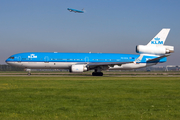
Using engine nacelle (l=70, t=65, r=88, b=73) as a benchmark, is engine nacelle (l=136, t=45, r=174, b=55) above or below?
above

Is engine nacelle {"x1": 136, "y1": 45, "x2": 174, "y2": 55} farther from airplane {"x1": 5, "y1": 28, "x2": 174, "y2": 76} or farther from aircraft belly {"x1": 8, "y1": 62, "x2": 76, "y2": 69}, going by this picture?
aircraft belly {"x1": 8, "y1": 62, "x2": 76, "y2": 69}

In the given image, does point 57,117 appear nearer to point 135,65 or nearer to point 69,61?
point 69,61

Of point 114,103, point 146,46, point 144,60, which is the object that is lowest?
point 114,103

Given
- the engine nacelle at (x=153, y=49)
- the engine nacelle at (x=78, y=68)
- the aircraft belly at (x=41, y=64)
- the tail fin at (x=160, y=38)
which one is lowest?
the engine nacelle at (x=78, y=68)

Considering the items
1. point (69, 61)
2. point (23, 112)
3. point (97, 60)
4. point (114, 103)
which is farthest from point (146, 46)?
point (23, 112)

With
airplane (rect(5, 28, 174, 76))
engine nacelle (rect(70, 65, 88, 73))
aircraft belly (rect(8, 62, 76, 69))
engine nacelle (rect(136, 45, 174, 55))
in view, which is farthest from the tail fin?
aircraft belly (rect(8, 62, 76, 69))

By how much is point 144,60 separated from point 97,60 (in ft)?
33.4

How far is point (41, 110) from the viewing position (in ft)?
32.4

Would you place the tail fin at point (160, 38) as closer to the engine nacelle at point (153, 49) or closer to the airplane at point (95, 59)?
the airplane at point (95, 59)

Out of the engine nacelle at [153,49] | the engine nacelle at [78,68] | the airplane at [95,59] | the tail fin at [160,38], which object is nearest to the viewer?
the engine nacelle at [78,68]

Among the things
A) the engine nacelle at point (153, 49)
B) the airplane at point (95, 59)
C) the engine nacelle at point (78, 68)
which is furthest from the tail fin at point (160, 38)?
the engine nacelle at point (78, 68)

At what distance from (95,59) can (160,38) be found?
15.1 m

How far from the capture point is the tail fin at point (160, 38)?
4700 centimetres

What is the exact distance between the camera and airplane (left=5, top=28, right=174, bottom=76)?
41438mm
